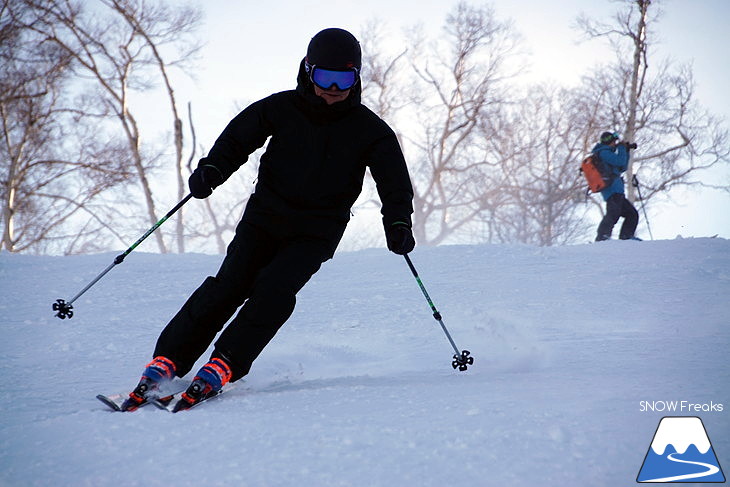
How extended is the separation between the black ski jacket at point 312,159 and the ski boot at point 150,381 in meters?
0.76

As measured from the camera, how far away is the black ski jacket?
106 inches

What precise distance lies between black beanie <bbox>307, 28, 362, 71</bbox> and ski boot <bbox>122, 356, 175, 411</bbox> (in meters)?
1.49

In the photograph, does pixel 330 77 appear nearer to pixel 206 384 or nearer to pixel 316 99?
pixel 316 99

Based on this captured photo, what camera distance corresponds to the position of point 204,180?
267cm

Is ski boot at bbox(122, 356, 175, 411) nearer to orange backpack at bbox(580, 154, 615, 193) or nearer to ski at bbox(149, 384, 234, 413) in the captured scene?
ski at bbox(149, 384, 234, 413)

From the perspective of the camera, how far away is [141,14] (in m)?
15.2

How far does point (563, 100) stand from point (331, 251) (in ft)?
69.3

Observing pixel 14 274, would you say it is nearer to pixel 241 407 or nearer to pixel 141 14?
pixel 241 407

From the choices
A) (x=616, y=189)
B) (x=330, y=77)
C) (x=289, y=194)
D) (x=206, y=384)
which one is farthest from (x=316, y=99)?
(x=616, y=189)

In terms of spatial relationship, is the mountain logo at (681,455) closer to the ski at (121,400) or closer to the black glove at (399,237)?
the black glove at (399,237)

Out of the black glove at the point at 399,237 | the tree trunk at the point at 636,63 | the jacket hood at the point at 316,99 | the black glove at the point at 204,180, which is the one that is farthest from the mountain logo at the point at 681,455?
the tree trunk at the point at 636,63

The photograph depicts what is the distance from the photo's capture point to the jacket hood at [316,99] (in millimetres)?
2674

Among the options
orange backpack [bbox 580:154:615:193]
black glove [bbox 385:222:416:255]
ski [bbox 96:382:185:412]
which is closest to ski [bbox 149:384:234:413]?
ski [bbox 96:382:185:412]

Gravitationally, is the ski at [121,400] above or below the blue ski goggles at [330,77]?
below
